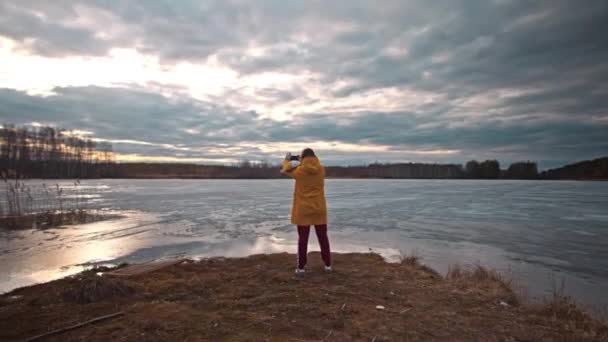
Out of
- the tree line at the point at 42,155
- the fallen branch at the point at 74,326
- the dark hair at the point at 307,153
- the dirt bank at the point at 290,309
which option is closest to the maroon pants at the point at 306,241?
the dirt bank at the point at 290,309

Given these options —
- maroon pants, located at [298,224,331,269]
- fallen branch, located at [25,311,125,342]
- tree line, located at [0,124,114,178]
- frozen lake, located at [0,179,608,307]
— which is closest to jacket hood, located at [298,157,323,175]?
maroon pants, located at [298,224,331,269]

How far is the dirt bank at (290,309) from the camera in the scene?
324 cm

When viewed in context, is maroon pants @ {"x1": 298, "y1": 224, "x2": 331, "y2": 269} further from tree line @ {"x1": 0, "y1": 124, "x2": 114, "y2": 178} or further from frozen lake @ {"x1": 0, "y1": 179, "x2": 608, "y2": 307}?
tree line @ {"x1": 0, "y1": 124, "x2": 114, "y2": 178}

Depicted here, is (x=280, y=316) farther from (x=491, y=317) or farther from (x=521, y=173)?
(x=521, y=173)

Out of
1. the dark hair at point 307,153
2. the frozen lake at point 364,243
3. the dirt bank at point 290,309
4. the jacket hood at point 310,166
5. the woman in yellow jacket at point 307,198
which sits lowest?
the frozen lake at point 364,243

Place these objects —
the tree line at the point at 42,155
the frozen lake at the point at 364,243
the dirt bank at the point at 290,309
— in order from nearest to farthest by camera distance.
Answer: the dirt bank at the point at 290,309
the frozen lake at the point at 364,243
the tree line at the point at 42,155

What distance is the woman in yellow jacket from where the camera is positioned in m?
4.95

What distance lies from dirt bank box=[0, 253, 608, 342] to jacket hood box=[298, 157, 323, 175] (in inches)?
60.0

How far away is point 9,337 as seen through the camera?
3.17 meters

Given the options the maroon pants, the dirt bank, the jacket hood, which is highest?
the jacket hood

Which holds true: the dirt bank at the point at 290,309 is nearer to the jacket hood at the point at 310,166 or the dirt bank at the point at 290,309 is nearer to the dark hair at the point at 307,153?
the jacket hood at the point at 310,166

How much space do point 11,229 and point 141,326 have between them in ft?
34.0

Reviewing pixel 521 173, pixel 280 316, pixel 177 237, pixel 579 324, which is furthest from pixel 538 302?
pixel 521 173

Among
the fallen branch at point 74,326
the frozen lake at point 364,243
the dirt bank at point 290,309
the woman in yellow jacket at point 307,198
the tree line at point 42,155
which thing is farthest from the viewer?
the tree line at point 42,155
